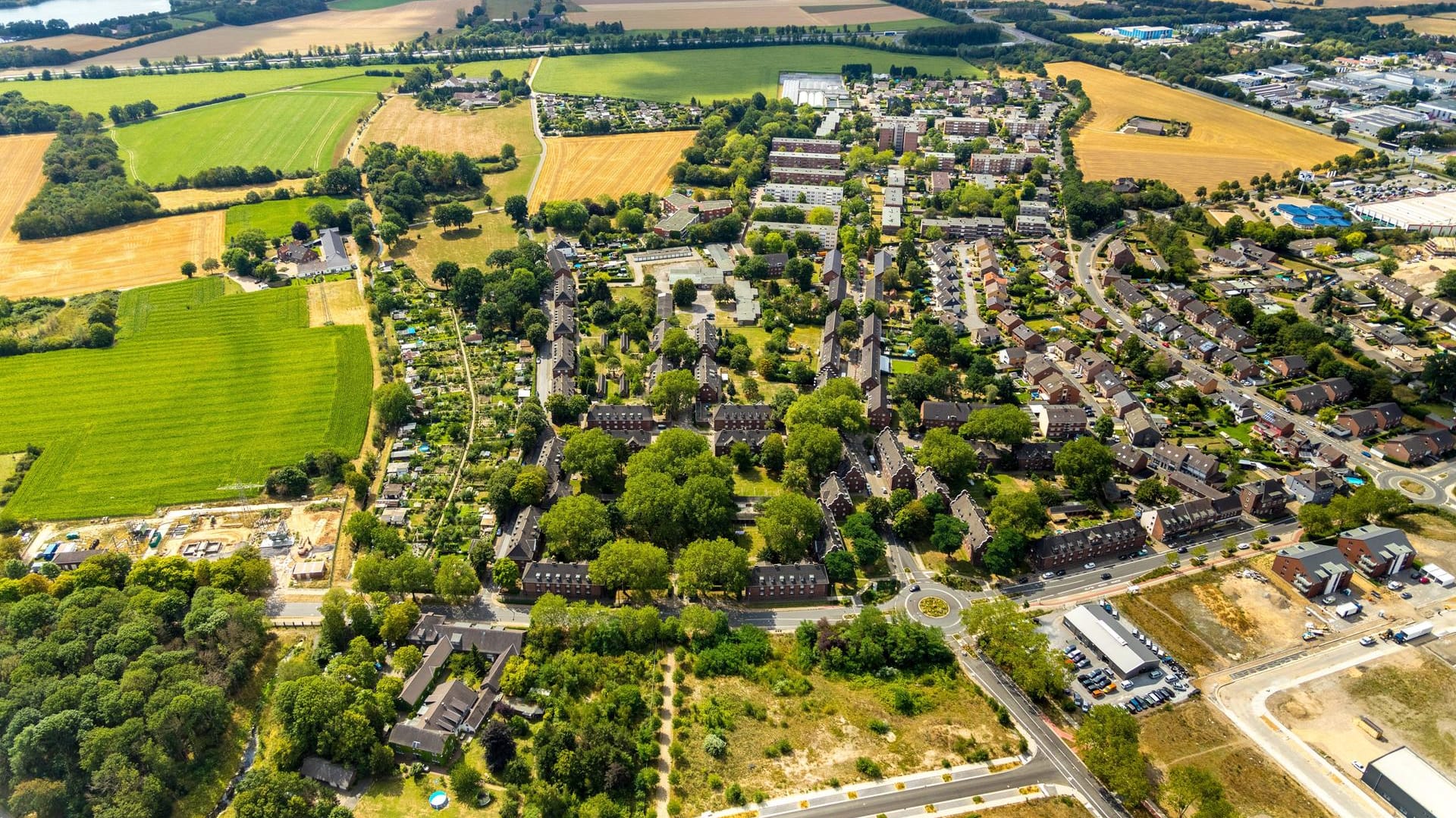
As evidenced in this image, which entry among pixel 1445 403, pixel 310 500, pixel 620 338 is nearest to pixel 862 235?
pixel 620 338

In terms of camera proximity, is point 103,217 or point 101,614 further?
point 103,217

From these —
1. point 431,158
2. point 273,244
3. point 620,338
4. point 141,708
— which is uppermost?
point 431,158

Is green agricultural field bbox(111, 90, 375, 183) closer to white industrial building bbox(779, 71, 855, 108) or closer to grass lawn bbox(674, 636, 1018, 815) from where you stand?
white industrial building bbox(779, 71, 855, 108)

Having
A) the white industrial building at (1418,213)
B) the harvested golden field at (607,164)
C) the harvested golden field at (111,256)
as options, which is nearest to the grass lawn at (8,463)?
the harvested golden field at (111,256)

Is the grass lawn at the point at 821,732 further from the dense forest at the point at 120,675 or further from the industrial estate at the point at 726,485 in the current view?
the dense forest at the point at 120,675

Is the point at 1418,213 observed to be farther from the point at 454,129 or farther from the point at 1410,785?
the point at 454,129

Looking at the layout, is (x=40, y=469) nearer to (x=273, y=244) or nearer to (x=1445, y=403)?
(x=273, y=244)

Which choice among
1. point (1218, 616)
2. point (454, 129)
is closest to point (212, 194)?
point (454, 129)
